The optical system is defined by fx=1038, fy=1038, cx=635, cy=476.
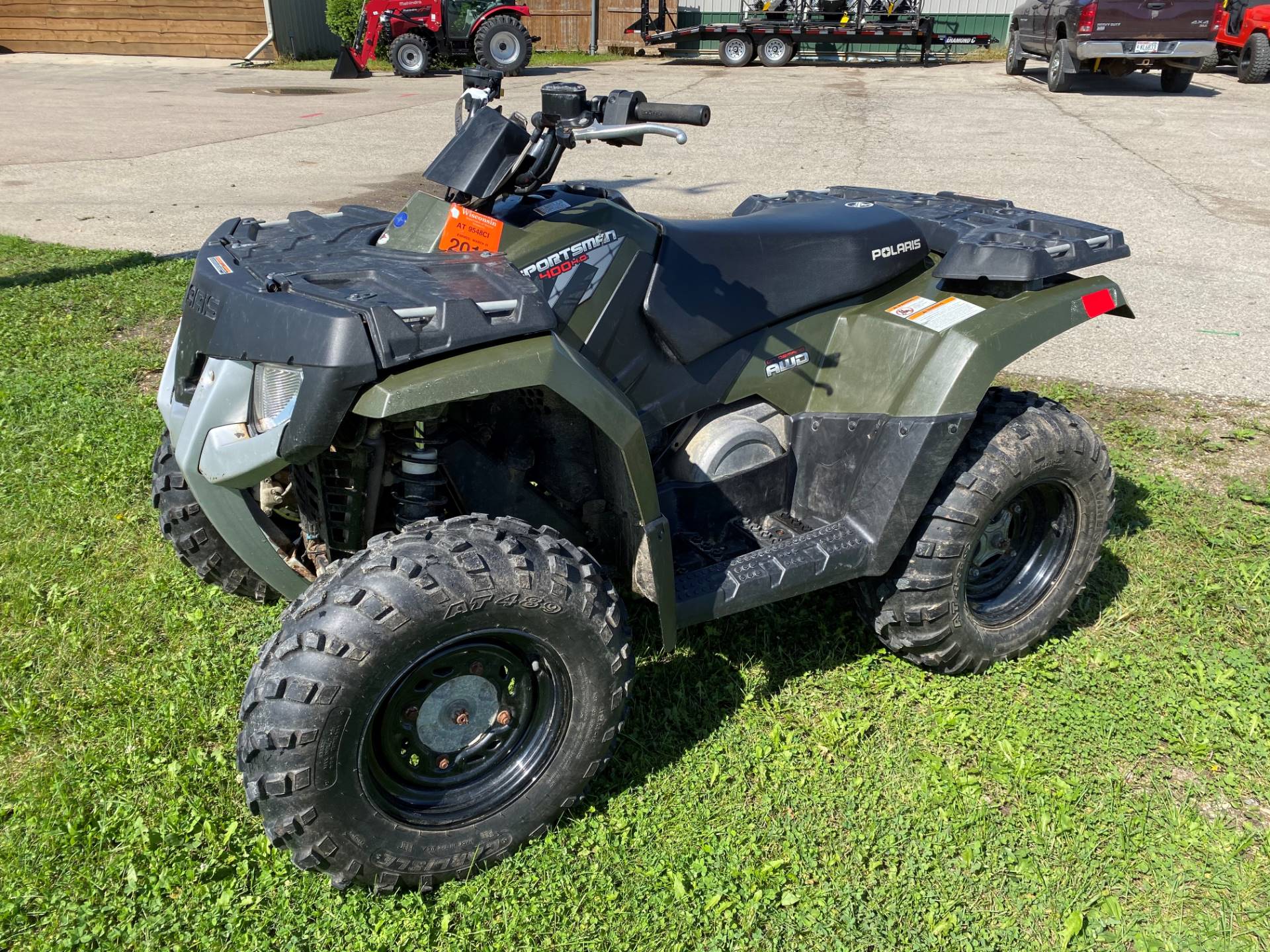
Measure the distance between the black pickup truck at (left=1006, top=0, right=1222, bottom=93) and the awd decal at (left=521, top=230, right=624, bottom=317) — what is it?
1566cm

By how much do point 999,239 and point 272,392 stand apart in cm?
220

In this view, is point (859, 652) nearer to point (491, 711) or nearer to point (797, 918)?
point (797, 918)

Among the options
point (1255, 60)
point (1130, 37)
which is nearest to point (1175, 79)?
point (1130, 37)

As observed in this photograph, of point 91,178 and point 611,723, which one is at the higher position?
point 611,723

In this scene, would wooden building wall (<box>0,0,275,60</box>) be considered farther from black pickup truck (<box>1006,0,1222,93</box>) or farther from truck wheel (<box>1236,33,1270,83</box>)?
truck wheel (<box>1236,33,1270,83</box>)

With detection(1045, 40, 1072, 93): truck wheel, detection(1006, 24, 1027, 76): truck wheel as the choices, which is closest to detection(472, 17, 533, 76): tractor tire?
detection(1006, 24, 1027, 76): truck wheel

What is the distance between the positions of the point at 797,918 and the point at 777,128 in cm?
1241

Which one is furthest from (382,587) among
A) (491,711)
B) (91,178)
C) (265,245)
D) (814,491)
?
(91,178)

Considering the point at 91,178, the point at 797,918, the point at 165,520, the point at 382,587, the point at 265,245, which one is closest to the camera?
the point at 382,587

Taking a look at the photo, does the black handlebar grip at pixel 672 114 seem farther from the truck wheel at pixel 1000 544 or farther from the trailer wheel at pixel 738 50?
the trailer wheel at pixel 738 50

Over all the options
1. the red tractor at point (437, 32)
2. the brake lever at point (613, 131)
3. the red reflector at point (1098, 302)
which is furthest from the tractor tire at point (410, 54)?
the brake lever at point (613, 131)

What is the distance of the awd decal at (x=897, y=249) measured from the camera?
10.7ft

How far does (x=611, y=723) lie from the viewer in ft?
8.70

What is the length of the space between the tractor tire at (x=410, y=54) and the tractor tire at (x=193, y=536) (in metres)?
18.2
